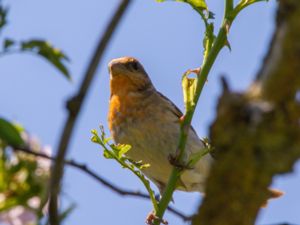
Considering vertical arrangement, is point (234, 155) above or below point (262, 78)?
below

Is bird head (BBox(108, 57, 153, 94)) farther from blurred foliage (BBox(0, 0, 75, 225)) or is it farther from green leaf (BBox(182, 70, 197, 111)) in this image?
blurred foliage (BBox(0, 0, 75, 225))

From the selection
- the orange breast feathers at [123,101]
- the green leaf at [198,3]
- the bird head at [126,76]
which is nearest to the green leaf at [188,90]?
the green leaf at [198,3]

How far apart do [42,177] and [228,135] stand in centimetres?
49

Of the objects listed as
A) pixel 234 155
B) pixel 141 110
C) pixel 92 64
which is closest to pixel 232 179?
pixel 234 155

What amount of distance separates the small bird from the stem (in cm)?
259

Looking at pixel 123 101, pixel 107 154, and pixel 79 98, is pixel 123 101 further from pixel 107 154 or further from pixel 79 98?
pixel 79 98

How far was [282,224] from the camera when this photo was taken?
1975 millimetres

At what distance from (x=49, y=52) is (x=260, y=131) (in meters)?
0.96

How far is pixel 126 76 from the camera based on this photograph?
6.79 meters

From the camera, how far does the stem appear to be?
9.30ft

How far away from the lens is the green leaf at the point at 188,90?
289cm

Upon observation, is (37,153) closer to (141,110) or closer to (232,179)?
(232,179)

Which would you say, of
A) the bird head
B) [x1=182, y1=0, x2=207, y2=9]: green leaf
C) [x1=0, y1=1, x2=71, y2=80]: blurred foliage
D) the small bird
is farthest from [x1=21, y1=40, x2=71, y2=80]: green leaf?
the bird head

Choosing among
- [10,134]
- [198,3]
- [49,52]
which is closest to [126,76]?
[198,3]
